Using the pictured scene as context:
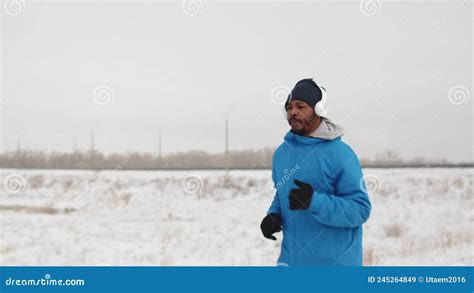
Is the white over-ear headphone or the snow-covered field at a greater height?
the white over-ear headphone

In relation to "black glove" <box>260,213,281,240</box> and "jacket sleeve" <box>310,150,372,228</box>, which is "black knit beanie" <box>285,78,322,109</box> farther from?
"black glove" <box>260,213,281,240</box>

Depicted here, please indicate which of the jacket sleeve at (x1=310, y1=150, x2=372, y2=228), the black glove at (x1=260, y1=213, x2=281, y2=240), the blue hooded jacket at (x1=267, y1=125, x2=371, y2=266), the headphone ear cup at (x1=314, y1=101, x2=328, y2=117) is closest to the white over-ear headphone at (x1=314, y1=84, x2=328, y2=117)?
the headphone ear cup at (x1=314, y1=101, x2=328, y2=117)


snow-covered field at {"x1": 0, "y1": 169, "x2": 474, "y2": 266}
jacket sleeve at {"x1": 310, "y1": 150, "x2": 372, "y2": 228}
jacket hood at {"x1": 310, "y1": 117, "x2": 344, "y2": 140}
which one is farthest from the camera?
→ snow-covered field at {"x1": 0, "y1": 169, "x2": 474, "y2": 266}

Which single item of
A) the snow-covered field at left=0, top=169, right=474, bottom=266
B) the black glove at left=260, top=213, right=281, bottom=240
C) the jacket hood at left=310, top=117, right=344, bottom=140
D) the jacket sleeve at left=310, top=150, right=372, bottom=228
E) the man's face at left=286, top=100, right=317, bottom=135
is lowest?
the snow-covered field at left=0, top=169, right=474, bottom=266

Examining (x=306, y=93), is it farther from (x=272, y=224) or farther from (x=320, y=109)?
(x=272, y=224)

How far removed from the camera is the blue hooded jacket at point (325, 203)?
2303 millimetres

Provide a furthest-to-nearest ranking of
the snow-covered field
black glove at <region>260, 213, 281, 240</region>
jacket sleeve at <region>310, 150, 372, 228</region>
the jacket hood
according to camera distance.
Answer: the snow-covered field < black glove at <region>260, 213, 281, 240</region> < the jacket hood < jacket sleeve at <region>310, 150, 372, 228</region>

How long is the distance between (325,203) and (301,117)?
468 millimetres

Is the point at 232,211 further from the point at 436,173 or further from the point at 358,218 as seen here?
the point at 358,218

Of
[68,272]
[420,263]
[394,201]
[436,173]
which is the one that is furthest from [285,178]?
[436,173]

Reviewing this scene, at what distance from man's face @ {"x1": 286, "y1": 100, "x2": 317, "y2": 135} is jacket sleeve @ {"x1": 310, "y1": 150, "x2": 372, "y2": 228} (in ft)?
0.89

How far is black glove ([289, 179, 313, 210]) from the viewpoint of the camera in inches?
91.0

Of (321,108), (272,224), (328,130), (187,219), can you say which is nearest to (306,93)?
(321,108)

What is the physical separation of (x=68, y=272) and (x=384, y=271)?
2.57 metres
